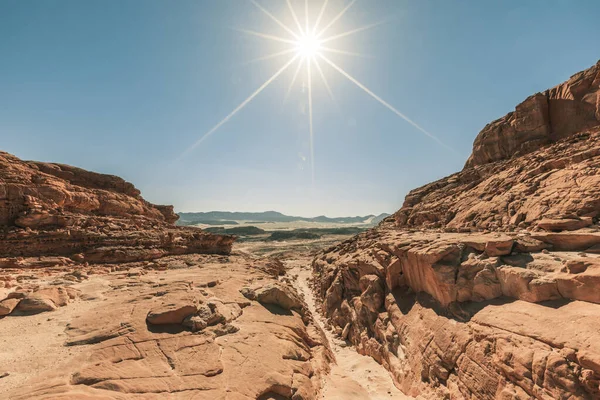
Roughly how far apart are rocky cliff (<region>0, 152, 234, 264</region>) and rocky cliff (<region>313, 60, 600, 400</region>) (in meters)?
22.4

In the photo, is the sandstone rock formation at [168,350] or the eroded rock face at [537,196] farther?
the eroded rock face at [537,196]

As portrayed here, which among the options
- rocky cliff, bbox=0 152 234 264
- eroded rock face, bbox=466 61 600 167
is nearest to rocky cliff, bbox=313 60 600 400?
eroded rock face, bbox=466 61 600 167

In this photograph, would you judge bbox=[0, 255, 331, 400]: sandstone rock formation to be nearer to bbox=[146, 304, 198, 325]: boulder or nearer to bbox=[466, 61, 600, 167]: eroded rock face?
bbox=[146, 304, 198, 325]: boulder

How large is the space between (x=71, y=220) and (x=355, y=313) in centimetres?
2995

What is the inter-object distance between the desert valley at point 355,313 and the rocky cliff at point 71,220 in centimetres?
17

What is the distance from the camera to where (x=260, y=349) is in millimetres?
11695

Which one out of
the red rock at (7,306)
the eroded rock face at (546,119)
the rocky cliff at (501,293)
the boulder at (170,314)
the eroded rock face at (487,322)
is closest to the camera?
the eroded rock face at (487,322)

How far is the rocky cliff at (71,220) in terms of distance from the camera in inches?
922

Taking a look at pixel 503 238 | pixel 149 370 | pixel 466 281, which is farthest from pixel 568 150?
pixel 149 370

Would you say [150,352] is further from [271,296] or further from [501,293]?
[501,293]

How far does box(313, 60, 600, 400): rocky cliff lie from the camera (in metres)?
8.30

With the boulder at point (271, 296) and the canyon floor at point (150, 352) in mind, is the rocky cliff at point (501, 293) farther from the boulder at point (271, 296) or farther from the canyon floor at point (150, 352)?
the boulder at point (271, 296)

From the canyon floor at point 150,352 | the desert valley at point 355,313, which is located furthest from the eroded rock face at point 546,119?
the canyon floor at point 150,352

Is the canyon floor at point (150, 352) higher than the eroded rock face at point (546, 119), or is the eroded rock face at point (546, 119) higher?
the eroded rock face at point (546, 119)
